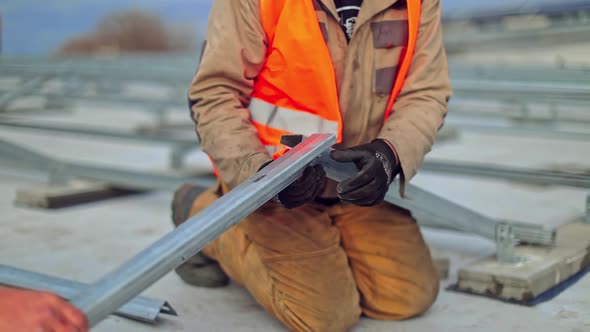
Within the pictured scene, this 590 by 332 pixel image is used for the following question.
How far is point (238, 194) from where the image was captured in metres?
1.26

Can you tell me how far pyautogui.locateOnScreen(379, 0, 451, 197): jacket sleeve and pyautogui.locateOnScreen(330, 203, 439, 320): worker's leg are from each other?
22 centimetres

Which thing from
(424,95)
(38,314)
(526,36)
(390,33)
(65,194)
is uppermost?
(390,33)

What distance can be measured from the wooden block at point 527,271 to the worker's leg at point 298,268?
0.41 metres

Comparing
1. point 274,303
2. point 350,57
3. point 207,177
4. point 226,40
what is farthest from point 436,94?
point 207,177

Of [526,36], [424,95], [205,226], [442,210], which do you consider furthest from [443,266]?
[526,36]

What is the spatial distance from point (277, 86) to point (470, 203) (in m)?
1.63

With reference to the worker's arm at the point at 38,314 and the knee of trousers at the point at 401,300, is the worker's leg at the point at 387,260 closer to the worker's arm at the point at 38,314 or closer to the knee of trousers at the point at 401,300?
the knee of trousers at the point at 401,300

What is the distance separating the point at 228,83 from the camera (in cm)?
170

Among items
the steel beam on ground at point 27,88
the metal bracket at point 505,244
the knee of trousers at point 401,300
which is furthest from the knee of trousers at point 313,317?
the steel beam on ground at point 27,88

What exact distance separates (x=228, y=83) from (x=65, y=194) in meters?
1.55

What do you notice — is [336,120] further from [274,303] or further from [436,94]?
[274,303]

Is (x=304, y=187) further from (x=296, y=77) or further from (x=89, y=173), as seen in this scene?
(x=89, y=173)

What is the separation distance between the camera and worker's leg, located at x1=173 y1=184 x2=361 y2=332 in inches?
66.0

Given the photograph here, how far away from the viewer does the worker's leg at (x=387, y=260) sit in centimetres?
179
